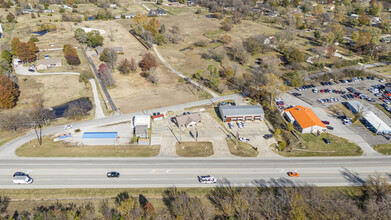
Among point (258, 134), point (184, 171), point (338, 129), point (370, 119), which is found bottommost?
point (184, 171)

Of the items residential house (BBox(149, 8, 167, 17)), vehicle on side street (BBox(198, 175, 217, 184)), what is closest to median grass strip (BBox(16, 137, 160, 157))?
vehicle on side street (BBox(198, 175, 217, 184))

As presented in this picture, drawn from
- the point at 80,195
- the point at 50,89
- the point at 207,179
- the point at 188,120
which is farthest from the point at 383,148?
the point at 50,89

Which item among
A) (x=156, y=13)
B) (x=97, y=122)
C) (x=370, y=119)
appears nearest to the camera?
(x=97, y=122)

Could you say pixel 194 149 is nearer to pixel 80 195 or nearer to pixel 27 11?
pixel 80 195

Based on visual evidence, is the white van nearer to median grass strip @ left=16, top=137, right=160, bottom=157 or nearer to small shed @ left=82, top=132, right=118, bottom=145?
median grass strip @ left=16, top=137, right=160, bottom=157

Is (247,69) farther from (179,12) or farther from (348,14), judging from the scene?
(348,14)

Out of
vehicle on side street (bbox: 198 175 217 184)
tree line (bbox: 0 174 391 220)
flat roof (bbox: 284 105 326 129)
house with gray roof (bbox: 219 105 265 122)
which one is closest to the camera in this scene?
tree line (bbox: 0 174 391 220)
